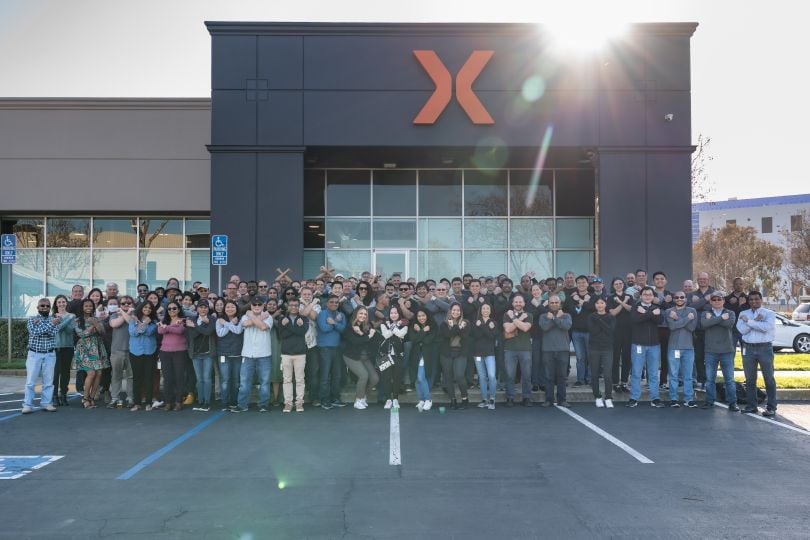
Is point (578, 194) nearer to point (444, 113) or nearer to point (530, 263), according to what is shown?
point (530, 263)

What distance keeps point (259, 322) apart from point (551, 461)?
537 centimetres

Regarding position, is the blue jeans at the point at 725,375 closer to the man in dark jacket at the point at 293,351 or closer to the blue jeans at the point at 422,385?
the blue jeans at the point at 422,385

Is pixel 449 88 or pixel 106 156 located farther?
pixel 106 156

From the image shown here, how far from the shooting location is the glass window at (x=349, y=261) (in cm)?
1688

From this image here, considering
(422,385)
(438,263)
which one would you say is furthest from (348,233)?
(422,385)

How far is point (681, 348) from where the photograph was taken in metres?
10.3

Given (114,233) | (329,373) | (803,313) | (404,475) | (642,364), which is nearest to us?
(404,475)

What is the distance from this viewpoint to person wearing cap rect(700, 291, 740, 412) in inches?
402

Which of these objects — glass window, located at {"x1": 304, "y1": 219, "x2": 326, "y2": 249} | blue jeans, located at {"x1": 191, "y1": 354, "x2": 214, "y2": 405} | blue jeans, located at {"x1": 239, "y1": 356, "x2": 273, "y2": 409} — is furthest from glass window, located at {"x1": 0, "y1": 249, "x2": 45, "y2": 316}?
blue jeans, located at {"x1": 239, "y1": 356, "x2": 273, "y2": 409}

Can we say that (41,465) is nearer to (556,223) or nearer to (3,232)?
(556,223)

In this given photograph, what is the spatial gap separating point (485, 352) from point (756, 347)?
4719 mm

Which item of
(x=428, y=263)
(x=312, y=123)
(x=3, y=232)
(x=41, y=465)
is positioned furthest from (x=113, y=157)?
(x=41, y=465)

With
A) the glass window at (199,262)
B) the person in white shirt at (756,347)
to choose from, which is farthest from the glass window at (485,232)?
the glass window at (199,262)

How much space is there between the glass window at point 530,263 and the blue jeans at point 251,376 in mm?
9146
